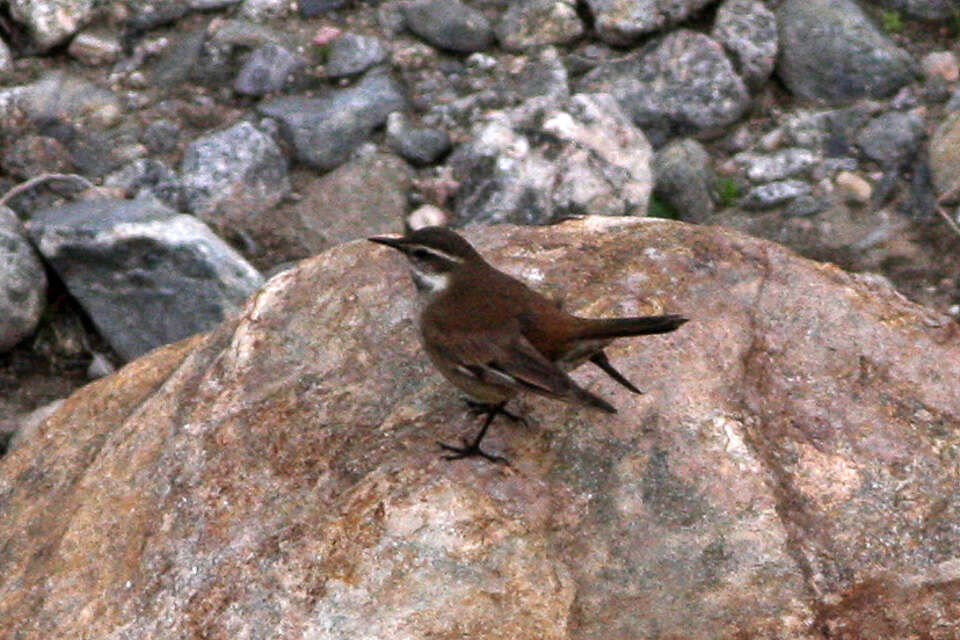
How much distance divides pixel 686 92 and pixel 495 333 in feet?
14.5

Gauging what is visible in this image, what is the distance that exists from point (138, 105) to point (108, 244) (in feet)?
5.45

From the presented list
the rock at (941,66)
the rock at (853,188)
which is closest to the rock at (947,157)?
the rock at (853,188)

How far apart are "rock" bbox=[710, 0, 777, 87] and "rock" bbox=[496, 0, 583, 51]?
0.97 metres

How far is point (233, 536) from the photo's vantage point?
15.0ft

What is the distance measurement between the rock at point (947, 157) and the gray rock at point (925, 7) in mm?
1043

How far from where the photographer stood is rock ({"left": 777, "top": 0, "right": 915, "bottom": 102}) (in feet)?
29.7

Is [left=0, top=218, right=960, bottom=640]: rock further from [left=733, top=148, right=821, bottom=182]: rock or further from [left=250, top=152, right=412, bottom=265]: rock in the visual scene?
[left=733, top=148, right=821, bottom=182]: rock

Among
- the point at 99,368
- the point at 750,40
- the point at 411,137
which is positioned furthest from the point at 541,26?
the point at 99,368

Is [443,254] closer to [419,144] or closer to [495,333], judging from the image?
[495,333]

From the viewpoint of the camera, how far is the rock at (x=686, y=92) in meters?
8.88

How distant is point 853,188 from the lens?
8547 mm

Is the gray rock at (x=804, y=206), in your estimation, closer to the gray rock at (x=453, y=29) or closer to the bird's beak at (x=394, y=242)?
the gray rock at (x=453, y=29)

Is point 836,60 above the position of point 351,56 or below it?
below

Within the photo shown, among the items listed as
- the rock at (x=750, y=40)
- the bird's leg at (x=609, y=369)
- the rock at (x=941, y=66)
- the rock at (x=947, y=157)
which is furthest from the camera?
the rock at (x=941, y=66)
